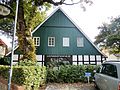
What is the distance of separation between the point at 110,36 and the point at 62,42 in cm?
1266

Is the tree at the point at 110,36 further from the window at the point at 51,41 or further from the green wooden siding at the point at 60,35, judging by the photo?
the window at the point at 51,41

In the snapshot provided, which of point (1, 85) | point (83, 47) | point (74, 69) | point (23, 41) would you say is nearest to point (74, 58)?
point (83, 47)

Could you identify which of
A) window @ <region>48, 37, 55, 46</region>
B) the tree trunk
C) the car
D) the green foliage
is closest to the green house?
window @ <region>48, 37, 55, 46</region>

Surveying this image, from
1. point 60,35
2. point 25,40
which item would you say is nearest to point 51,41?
point 60,35

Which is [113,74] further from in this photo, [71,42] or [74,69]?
[71,42]

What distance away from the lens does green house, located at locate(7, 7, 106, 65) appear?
2689cm

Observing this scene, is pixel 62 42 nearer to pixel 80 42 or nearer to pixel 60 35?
pixel 60 35

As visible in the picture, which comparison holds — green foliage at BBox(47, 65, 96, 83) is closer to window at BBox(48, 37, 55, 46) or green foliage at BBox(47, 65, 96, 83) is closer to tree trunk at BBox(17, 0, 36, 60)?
tree trunk at BBox(17, 0, 36, 60)

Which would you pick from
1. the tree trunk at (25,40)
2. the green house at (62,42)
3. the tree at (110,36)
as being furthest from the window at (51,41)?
the tree at (110,36)

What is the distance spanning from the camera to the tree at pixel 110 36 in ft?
118

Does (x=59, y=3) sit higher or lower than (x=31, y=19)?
higher

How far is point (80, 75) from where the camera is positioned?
17812 millimetres

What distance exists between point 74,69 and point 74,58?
31.4 ft

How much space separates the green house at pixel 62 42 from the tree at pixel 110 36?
379 inches
